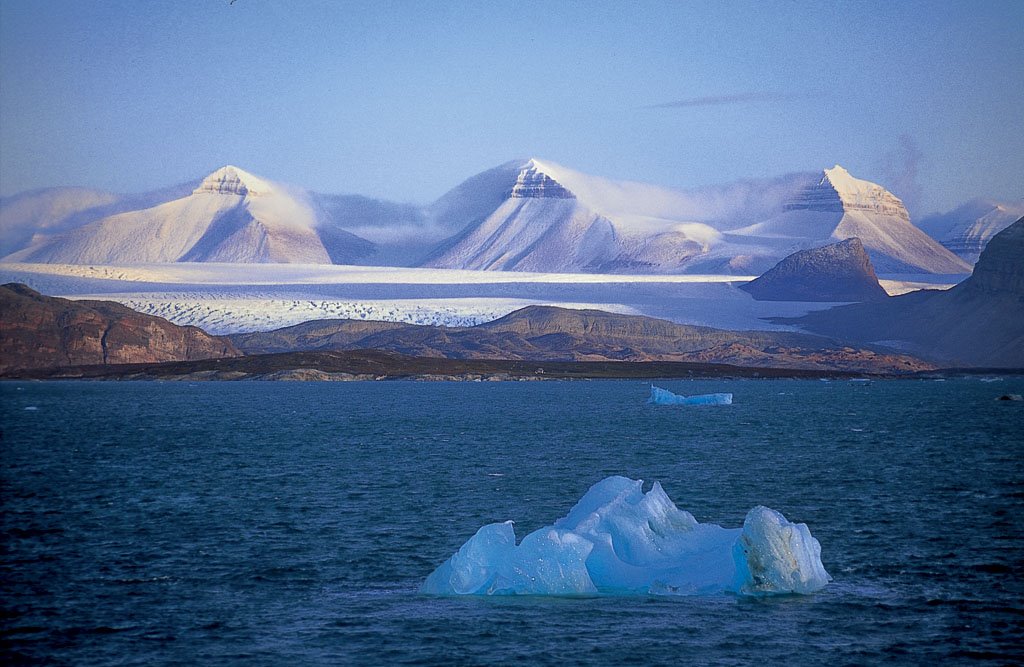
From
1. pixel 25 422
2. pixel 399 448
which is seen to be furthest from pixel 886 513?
pixel 25 422

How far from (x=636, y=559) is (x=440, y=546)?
968cm

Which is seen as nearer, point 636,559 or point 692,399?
point 636,559

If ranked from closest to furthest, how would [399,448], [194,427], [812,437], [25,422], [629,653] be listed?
[629,653] → [399,448] → [812,437] → [194,427] → [25,422]

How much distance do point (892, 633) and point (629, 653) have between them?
7007 millimetres

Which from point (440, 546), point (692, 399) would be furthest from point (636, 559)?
point (692, 399)

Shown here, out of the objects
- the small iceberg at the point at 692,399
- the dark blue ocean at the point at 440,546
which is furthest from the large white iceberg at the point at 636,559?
the small iceberg at the point at 692,399

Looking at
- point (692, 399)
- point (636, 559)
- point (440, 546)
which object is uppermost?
point (636, 559)

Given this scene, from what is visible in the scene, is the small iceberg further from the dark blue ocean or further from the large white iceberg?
the large white iceberg

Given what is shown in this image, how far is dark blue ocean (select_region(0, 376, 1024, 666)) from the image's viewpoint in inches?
1176

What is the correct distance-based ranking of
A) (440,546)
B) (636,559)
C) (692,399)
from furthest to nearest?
(692,399), (440,546), (636,559)

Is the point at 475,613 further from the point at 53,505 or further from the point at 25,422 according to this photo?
the point at 25,422

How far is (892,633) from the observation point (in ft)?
101

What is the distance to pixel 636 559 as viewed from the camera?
35.7m

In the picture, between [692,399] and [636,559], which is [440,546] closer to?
[636,559]
